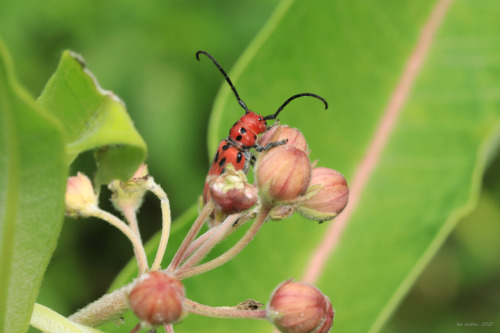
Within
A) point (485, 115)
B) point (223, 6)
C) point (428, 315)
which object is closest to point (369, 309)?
point (485, 115)

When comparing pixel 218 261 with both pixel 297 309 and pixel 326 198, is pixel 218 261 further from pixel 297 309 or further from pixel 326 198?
pixel 326 198

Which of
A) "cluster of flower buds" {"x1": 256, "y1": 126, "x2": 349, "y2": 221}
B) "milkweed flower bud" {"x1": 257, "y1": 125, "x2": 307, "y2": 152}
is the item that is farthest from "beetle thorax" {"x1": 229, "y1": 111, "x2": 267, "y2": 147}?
"cluster of flower buds" {"x1": 256, "y1": 126, "x2": 349, "y2": 221}

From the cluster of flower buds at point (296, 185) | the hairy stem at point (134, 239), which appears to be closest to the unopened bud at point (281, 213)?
the cluster of flower buds at point (296, 185)

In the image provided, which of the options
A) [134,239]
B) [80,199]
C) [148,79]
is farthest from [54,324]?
[148,79]

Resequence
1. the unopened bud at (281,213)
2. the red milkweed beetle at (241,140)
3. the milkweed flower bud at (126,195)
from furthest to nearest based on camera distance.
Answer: the red milkweed beetle at (241,140), the milkweed flower bud at (126,195), the unopened bud at (281,213)

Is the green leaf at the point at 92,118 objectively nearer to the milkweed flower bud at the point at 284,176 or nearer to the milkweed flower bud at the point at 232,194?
the milkweed flower bud at the point at 232,194

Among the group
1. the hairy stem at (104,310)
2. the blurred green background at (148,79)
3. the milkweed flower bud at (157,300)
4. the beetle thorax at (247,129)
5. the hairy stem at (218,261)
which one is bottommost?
the blurred green background at (148,79)
